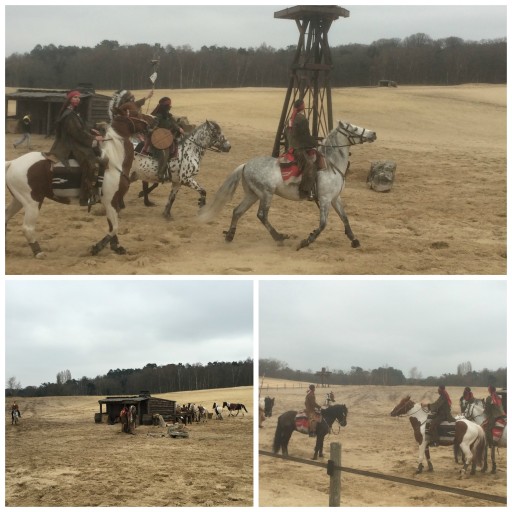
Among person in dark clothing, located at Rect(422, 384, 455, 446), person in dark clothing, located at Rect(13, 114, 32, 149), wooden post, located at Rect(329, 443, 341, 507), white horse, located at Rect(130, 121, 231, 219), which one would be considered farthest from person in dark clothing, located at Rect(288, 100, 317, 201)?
person in dark clothing, located at Rect(13, 114, 32, 149)

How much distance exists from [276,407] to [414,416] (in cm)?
185

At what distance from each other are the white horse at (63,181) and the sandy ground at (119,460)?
2.46m

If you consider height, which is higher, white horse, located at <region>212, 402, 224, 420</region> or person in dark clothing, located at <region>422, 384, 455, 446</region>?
person in dark clothing, located at <region>422, 384, 455, 446</region>

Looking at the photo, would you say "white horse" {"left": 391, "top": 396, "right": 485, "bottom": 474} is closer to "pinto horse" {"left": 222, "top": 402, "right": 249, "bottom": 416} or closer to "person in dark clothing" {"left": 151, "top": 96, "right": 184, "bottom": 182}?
"pinto horse" {"left": 222, "top": 402, "right": 249, "bottom": 416}

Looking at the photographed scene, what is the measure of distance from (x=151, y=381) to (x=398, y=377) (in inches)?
143

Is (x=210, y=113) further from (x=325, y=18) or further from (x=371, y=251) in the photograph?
(x=371, y=251)

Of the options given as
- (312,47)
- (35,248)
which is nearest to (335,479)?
(35,248)

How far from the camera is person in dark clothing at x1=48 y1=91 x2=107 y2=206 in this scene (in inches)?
491

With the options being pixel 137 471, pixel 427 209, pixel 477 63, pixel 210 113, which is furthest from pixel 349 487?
pixel 477 63

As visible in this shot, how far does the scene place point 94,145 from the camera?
12641 millimetres

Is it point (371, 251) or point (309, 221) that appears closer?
point (371, 251)

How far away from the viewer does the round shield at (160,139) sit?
1519cm

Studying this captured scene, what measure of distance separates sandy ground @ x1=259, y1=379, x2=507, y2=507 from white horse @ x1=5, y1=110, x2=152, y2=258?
336 centimetres

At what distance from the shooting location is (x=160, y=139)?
49.9 feet
